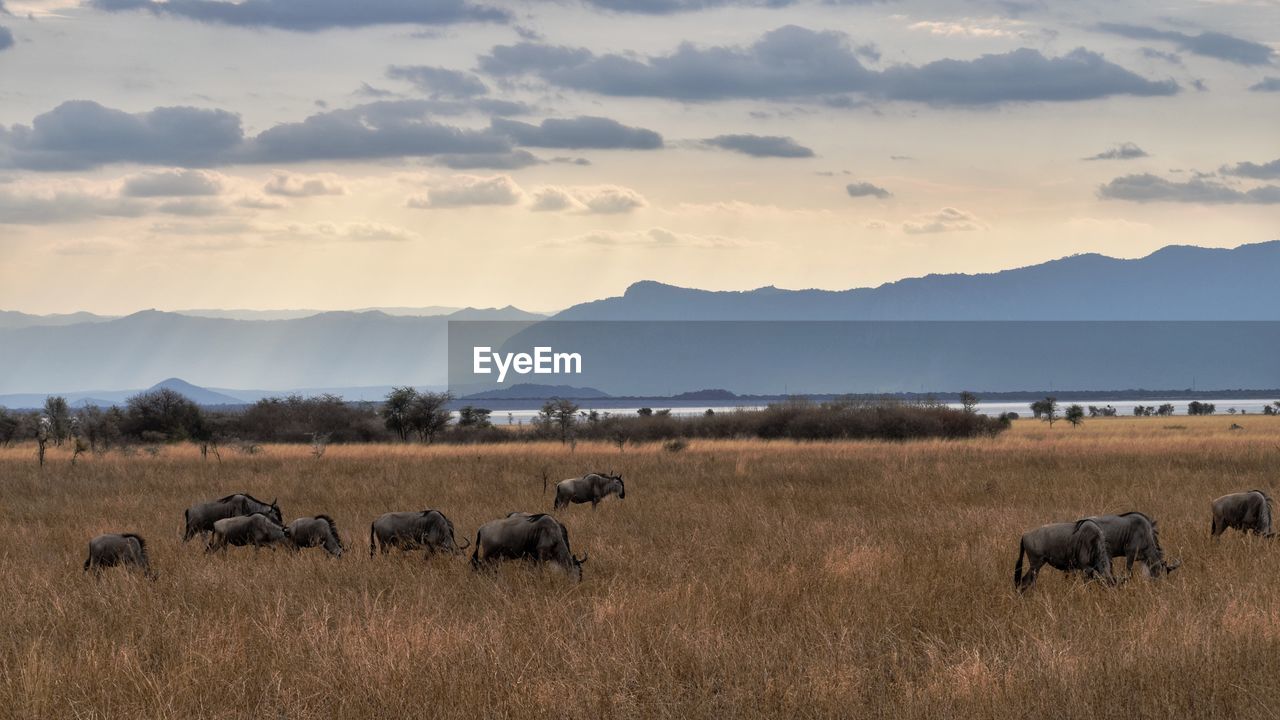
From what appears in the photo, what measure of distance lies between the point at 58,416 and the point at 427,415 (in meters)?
18.8

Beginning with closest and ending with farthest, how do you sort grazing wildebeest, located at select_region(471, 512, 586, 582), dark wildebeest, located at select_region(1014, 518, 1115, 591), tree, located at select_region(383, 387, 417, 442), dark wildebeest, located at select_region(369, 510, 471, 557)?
1. dark wildebeest, located at select_region(1014, 518, 1115, 591)
2. grazing wildebeest, located at select_region(471, 512, 586, 582)
3. dark wildebeest, located at select_region(369, 510, 471, 557)
4. tree, located at select_region(383, 387, 417, 442)

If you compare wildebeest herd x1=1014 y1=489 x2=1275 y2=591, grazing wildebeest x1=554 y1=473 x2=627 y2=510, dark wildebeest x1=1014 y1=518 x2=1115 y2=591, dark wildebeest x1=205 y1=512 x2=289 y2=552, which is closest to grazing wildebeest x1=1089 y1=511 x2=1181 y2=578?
wildebeest herd x1=1014 y1=489 x2=1275 y2=591

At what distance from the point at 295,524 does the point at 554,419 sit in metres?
54.4

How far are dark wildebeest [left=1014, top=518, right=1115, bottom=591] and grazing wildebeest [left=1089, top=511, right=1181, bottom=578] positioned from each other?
0.83 ft

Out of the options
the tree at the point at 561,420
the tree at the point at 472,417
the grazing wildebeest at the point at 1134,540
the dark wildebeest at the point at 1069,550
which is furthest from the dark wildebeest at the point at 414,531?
the tree at the point at 472,417

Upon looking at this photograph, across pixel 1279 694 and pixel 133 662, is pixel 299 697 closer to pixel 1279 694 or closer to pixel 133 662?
pixel 133 662

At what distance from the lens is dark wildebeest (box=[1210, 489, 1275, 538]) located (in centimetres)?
1399

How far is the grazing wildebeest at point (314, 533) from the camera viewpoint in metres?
13.9

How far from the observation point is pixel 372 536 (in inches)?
534

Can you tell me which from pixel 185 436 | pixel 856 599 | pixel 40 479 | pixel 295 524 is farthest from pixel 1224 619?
pixel 185 436

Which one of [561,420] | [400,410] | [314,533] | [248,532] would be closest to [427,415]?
[400,410]

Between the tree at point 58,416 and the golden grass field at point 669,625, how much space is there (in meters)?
42.1

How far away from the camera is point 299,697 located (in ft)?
24.7

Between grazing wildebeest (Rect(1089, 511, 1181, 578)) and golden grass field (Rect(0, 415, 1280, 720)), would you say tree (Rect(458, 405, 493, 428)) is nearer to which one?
golden grass field (Rect(0, 415, 1280, 720))
